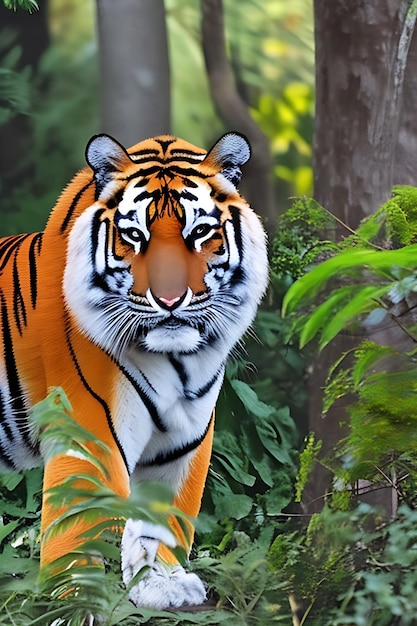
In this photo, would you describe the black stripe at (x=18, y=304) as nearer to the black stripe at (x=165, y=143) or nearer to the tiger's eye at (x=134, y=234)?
the tiger's eye at (x=134, y=234)

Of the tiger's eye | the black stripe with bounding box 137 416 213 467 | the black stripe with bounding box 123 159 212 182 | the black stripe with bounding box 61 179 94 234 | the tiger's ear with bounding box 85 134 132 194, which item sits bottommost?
the black stripe with bounding box 137 416 213 467

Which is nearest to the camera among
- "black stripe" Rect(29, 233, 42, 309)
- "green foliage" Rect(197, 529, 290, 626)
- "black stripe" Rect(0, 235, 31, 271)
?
"green foliage" Rect(197, 529, 290, 626)

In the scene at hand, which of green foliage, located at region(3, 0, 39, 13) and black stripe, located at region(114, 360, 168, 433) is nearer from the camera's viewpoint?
black stripe, located at region(114, 360, 168, 433)

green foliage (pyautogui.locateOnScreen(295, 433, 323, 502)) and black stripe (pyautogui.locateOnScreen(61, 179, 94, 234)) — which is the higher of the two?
black stripe (pyautogui.locateOnScreen(61, 179, 94, 234))

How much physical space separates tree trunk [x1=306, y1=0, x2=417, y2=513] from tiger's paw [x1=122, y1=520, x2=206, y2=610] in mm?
852

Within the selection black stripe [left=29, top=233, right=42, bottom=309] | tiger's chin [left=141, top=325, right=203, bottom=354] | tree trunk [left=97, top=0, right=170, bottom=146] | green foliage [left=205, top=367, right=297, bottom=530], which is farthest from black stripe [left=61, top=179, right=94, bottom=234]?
green foliage [left=205, top=367, right=297, bottom=530]

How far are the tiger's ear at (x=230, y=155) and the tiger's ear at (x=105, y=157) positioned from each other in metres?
0.28

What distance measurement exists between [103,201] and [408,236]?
3.41ft

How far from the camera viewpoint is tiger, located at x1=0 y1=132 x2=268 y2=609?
121 inches

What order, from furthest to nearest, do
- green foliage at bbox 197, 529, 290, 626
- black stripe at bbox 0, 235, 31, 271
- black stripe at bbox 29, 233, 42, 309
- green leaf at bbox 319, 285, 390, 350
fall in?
black stripe at bbox 0, 235, 31, 271 → black stripe at bbox 29, 233, 42, 309 → green foliage at bbox 197, 529, 290, 626 → green leaf at bbox 319, 285, 390, 350

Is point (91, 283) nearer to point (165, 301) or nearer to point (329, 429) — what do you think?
point (165, 301)

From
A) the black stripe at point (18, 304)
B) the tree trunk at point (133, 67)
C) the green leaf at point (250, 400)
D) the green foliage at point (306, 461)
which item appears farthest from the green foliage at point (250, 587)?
the tree trunk at point (133, 67)

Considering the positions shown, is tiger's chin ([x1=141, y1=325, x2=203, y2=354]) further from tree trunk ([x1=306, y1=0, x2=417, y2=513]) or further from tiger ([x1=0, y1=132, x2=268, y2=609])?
tree trunk ([x1=306, y1=0, x2=417, y2=513])

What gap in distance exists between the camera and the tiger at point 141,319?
10.1 ft
